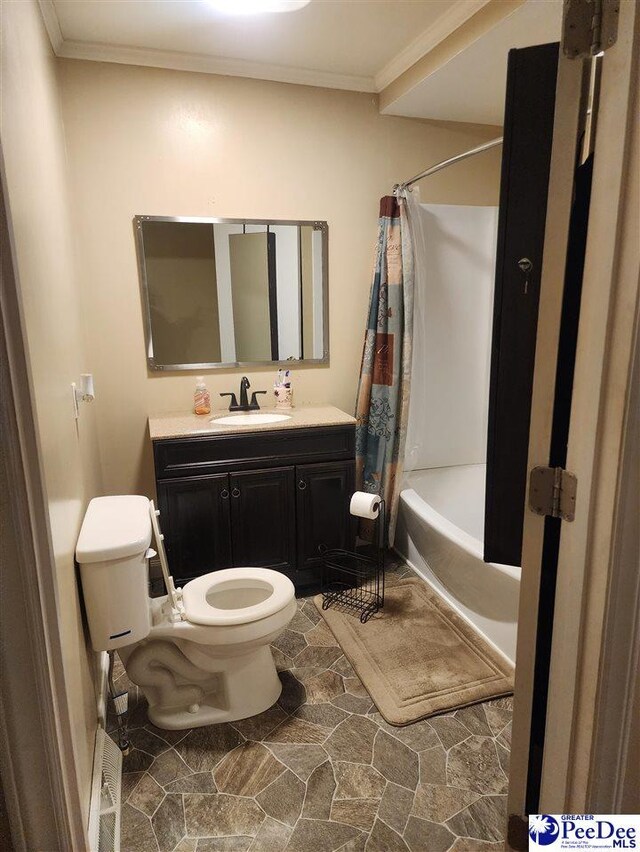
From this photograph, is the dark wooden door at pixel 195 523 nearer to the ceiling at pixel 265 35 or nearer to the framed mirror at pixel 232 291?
the framed mirror at pixel 232 291

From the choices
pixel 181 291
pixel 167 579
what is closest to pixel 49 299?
pixel 167 579

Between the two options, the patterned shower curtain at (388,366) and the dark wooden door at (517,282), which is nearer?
the dark wooden door at (517,282)

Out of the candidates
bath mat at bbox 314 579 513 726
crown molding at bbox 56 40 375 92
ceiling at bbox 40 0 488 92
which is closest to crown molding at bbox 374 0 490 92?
ceiling at bbox 40 0 488 92

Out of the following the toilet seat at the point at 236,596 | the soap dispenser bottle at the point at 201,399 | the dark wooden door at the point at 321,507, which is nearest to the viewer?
the toilet seat at the point at 236,596

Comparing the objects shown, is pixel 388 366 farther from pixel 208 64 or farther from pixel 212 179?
pixel 208 64

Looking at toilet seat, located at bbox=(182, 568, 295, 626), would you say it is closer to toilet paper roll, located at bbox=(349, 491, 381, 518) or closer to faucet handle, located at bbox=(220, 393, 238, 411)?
toilet paper roll, located at bbox=(349, 491, 381, 518)

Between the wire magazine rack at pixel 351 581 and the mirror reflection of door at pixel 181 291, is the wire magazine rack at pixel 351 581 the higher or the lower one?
the lower one

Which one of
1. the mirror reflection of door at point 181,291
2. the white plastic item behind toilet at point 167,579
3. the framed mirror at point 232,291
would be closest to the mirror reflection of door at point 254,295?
the framed mirror at point 232,291

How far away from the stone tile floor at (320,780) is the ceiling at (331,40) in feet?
8.47

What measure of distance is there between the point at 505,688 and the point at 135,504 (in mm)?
1539

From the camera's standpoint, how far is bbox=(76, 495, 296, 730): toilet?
162cm

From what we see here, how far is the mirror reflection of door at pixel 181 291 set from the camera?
2639 millimetres

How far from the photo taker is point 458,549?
2414 mm

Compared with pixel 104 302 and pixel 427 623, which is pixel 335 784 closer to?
pixel 427 623
